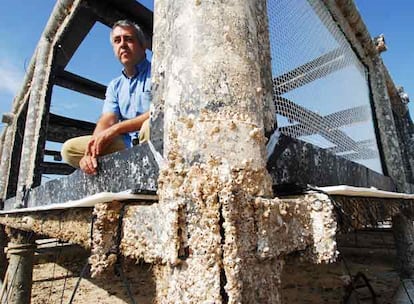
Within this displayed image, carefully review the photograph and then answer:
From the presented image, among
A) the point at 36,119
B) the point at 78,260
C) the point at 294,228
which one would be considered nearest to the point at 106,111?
the point at 36,119

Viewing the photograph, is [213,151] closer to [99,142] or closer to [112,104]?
[99,142]

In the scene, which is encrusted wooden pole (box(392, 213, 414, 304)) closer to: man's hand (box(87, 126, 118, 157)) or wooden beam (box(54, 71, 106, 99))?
man's hand (box(87, 126, 118, 157))

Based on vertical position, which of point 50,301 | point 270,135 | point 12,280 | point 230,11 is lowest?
point 50,301

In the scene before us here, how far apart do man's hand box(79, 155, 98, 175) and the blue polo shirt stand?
0.53 metres

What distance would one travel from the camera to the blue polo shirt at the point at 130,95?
80.0 inches

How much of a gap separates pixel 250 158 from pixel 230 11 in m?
0.50

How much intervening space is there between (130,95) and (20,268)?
104 inches

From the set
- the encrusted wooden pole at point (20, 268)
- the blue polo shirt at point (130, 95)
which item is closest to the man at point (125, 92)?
the blue polo shirt at point (130, 95)

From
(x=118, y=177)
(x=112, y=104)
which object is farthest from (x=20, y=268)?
(x=118, y=177)

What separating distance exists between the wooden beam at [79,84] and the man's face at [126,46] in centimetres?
293

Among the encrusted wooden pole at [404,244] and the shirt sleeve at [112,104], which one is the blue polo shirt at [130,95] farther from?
the encrusted wooden pole at [404,244]

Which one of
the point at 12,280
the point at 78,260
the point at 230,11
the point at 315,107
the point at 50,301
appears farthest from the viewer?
the point at 78,260

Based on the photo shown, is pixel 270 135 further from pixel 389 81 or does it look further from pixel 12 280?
pixel 389 81

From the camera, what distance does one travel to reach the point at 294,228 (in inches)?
32.0
